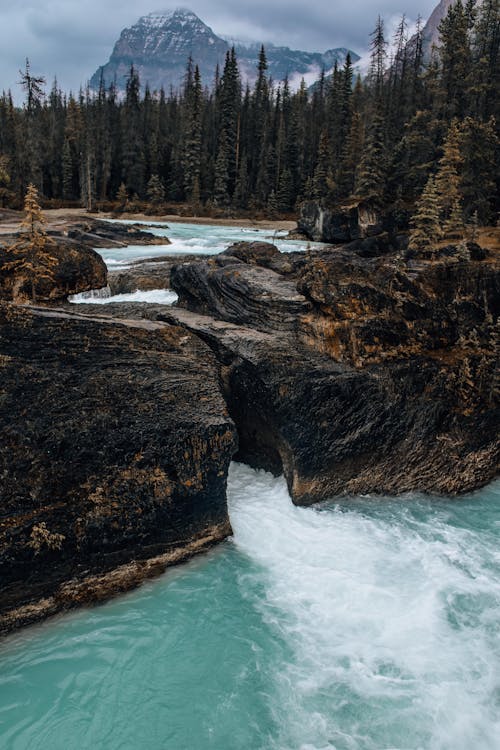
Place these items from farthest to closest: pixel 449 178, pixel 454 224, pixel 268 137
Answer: pixel 268 137 → pixel 449 178 → pixel 454 224

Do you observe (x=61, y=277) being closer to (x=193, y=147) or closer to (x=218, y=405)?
(x=218, y=405)

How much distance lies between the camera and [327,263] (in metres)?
11.2

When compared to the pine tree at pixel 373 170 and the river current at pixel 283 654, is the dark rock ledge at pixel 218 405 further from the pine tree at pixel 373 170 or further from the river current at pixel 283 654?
the pine tree at pixel 373 170

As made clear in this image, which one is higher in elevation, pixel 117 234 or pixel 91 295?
pixel 117 234

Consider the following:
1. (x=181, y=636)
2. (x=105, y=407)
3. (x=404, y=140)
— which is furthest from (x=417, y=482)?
(x=404, y=140)

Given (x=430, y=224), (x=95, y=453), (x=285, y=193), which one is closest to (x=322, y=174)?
(x=285, y=193)

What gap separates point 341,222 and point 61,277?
3579 cm

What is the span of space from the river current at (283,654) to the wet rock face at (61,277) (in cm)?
869

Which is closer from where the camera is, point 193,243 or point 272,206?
point 193,243

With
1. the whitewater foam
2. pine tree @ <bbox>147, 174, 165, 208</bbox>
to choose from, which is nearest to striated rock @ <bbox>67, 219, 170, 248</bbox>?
the whitewater foam

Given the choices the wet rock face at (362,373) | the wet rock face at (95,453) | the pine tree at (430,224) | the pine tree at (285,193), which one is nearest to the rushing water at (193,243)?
the pine tree at (430,224)

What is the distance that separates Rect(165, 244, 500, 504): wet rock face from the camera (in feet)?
30.7

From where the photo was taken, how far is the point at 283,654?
6.49m

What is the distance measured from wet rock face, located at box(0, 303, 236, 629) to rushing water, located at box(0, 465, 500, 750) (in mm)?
603
